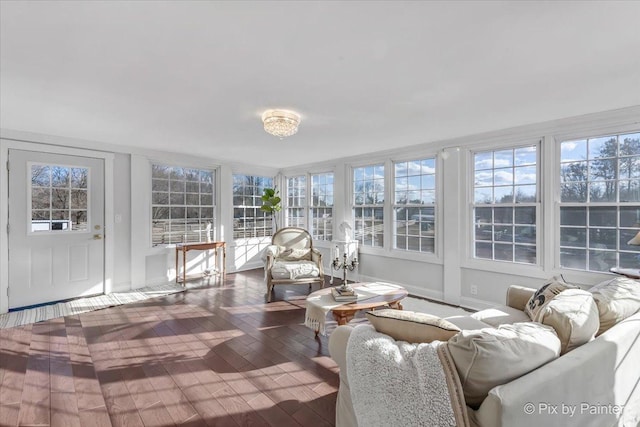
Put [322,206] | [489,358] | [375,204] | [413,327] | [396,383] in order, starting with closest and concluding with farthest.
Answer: [489,358] → [396,383] → [413,327] → [375,204] → [322,206]

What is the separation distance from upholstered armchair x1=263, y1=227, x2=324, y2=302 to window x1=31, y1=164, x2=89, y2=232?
2.76 metres

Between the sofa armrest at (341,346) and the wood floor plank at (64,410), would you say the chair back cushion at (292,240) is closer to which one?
the wood floor plank at (64,410)

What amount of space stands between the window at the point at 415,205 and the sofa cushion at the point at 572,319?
9.27 feet

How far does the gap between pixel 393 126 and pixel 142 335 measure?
362 centimetres

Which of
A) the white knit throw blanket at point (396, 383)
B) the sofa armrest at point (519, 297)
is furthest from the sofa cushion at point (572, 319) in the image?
the sofa armrest at point (519, 297)

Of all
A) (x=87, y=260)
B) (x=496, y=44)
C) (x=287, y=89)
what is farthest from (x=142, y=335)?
(x=496, y=44)

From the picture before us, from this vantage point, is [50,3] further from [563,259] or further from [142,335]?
[563,259]

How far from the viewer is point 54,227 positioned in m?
4.05

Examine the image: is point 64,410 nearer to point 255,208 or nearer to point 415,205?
point 415,205

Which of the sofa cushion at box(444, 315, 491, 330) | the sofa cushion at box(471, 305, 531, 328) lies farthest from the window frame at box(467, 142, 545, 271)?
the sofa cushion at box(444, 315, 491, 330)

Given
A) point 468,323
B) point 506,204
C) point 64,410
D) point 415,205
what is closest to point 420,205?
point 415,205

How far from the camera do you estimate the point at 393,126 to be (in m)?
3.51

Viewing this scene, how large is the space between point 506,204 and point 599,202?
0.86 meters

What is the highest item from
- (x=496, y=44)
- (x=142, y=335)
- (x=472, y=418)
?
(x=496, y=44)
